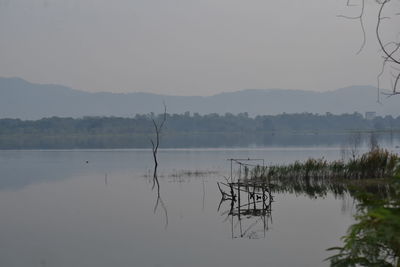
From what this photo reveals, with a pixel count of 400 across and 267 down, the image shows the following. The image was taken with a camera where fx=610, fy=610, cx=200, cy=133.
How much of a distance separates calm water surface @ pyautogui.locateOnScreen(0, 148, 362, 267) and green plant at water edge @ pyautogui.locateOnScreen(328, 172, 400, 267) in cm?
917

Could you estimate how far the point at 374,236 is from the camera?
3488 mm

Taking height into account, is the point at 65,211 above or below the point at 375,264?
below

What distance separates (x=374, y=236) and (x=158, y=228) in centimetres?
1534

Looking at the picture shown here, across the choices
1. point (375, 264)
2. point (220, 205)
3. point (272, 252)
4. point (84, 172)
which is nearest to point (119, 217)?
point (220, 205)

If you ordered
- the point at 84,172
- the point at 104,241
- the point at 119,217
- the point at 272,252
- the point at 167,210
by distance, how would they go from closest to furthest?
the point at 272,252 < the point at 104,241 < the point at 119,217 < the point at 167,210 < the point at 84,172

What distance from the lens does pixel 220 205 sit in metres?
23.2

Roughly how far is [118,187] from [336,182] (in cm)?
1113

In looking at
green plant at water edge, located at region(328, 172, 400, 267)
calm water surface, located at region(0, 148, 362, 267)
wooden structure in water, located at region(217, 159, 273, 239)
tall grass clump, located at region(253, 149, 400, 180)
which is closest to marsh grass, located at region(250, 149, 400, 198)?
tall grass clump, located at region(253, 149, 400, 180)

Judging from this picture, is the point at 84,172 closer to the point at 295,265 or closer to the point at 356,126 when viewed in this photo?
the point at 295,265

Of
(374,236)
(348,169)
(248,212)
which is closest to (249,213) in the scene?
(248,212)

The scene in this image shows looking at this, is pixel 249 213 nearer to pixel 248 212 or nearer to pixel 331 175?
pixel 248 212

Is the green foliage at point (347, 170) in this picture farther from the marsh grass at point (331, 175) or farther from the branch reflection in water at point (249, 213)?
the branch reflection in water at point (249, 213)

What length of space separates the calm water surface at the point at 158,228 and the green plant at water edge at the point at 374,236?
9.17 m

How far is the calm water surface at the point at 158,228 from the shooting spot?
14008mm
